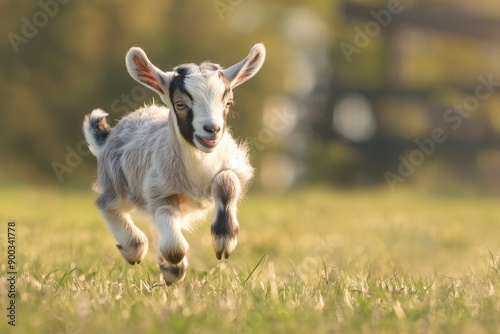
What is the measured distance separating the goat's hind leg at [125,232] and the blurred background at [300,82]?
11.7 meters

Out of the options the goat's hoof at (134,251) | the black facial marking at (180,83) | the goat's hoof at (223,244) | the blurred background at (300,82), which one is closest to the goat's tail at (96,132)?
the goat's hoof at (134,251)

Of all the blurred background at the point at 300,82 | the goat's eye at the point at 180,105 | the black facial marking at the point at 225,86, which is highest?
the black facial marking at the point at 225,86

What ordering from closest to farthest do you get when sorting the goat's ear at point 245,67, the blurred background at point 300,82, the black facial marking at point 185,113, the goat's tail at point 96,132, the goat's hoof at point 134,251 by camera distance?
the black facial marking at point 185,113, the goat's ear at point 245,67, the goat's hoof at point 134,251, the goat's tail at point 96,132, the blurred background at point 300,82

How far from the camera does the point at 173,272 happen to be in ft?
15.2

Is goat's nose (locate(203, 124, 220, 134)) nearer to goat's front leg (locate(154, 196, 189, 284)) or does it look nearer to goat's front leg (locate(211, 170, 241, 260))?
goat's front leg (locate(211, 170, 241, 260))

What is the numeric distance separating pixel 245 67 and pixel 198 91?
447 mm

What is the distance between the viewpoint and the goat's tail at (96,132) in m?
5.87

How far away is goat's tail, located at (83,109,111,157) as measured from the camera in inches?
231

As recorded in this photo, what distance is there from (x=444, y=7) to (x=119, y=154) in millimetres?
14258

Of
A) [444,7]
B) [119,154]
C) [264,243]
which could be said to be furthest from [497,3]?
[119,154]

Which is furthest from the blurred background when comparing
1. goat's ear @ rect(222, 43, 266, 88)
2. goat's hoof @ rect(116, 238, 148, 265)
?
goat's ear @ rect(222, 43, 266, 88)

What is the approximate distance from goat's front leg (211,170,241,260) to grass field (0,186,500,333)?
175mm

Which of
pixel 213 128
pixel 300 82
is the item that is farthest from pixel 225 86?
pixel 300 82

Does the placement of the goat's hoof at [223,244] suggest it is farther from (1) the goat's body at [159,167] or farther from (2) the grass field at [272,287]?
(1) the goat's body at [159,167]
